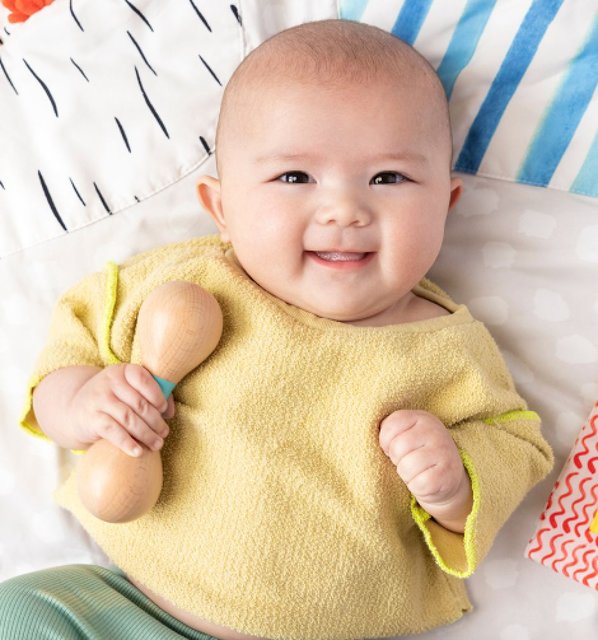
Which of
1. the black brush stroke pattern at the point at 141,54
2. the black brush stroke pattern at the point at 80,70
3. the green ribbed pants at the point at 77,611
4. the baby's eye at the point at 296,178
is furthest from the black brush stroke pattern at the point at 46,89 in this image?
the green ribbed pants at the point at 77,611

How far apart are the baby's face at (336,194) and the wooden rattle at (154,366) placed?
0.43 ft

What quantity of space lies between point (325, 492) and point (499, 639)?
0.46 m

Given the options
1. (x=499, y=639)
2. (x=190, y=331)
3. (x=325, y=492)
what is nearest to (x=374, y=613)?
(x=325, y=492)

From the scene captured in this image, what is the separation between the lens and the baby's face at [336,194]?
121 centimetres

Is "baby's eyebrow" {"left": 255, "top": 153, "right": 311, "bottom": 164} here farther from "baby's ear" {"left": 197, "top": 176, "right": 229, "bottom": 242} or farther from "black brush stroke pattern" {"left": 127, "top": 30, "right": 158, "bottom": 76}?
"black brush stroke pattern" {"left": 127, "top": 30, "right": 158, "bottom": 76}

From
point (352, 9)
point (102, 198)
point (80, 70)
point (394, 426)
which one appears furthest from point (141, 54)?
point (394, 426)

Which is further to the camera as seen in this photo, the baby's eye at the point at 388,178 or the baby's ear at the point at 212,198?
the baby's ear at the point at 212,198

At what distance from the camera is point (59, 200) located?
1508 millimetres

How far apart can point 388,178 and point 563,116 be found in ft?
1.30

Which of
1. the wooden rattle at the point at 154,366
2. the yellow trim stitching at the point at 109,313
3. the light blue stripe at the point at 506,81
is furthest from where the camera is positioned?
the light blue stripe at the point at 506,81

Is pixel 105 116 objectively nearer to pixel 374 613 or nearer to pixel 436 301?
pixel 436 301

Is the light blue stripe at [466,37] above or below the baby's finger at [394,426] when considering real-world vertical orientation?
above

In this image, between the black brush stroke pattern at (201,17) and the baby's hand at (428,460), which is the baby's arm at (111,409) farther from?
the black brush stroke pattern at (201,17)

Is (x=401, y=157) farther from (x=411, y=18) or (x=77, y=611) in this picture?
(x=77, y=611)
